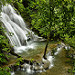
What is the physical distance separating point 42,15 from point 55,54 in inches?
175

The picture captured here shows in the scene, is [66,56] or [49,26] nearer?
[49,26]

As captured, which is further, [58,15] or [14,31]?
[14,31]

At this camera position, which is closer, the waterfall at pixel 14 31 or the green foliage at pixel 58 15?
the green foliage at pixel 58 15

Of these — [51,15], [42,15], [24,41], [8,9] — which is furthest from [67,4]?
[8,9]

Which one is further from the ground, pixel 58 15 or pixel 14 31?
pixel 58 15

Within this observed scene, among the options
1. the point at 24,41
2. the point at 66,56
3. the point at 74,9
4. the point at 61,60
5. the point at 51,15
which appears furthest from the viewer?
the point at 24,41

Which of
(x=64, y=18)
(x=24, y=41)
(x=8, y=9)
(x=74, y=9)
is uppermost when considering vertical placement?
(x=8, y=9)

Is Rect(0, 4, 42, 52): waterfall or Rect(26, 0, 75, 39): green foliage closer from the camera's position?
Rect(26, 0, 75, 39): green foliage

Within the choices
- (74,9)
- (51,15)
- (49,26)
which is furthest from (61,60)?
(74,9)

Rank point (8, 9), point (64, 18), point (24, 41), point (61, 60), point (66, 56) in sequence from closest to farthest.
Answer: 1. point (64, 18)
2. point (61, 60)
3. point (66, 56)
4. point (24, 41)
5. point (8, 9)

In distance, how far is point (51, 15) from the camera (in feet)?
19.1

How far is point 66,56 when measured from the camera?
28.2 feet

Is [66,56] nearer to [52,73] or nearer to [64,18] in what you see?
[52,73]

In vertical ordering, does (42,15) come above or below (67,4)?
below
